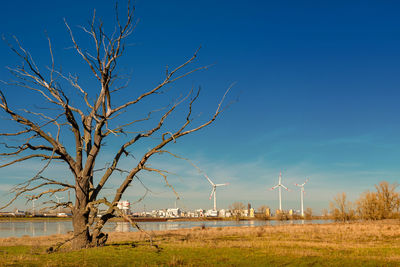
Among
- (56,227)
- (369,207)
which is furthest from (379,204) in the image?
(56,227)

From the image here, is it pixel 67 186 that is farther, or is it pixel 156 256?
pixel 67 186

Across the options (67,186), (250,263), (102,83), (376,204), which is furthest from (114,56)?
(376,204)

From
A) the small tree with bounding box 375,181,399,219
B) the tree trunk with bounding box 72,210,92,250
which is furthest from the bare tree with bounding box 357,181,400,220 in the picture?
the tree trunk with bounding box 72,210,92,250

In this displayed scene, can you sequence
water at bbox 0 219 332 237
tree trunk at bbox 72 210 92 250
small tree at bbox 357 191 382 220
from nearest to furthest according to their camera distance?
tree trunk at bbox 72 210 92 250 < water at bbox 0 219 332 237 < small tree at bbox 357 191 382 220

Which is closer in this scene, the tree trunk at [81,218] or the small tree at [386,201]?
the tree trunk at [81,218]

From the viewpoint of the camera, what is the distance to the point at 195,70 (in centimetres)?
1692

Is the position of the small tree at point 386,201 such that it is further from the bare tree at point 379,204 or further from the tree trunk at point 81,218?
the tree trunk at point 81,218

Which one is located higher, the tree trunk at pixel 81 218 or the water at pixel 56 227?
the tree trunk at pixel 81 218

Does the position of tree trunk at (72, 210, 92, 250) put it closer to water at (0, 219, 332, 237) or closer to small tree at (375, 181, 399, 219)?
water at (0, 219, 332, 237)

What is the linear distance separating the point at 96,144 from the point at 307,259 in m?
10.5

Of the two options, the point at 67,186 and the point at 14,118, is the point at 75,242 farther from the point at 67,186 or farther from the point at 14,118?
the point at 14,118

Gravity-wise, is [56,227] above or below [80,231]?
below

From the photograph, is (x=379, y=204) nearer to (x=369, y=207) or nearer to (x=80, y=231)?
(x=369, y=207)

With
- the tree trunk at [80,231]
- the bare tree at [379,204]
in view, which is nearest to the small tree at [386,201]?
the bare tree at [379,204]
